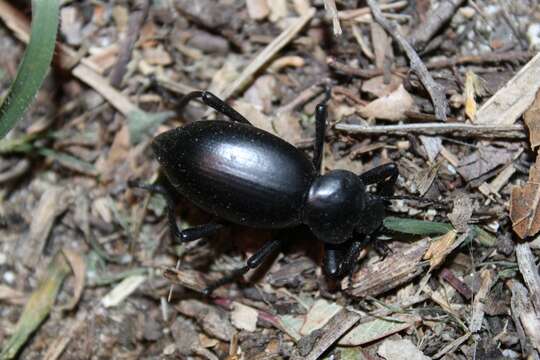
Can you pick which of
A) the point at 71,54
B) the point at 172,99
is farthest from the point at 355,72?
the point at 71,54

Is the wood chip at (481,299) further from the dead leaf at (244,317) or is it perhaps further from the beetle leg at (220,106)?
the beetle leg at (220,106)

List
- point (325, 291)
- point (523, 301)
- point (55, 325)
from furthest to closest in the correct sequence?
1. point (55, 325)
2. point (325, 291)
3. point (523, 301)

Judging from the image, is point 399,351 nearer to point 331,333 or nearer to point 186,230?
point 331,333

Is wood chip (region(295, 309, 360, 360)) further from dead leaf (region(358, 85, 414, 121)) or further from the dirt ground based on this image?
dead leaf (region(358, 85, 414, 121))

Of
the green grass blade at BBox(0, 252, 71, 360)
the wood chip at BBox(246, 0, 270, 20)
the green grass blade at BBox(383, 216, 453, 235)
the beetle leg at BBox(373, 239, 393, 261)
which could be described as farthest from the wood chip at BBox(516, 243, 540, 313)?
the green grass blade at BBox(0, 252, 71, 360)

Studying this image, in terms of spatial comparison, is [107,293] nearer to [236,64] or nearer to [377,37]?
[236,64]

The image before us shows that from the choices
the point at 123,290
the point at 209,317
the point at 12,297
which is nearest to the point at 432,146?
the point at 209,317
